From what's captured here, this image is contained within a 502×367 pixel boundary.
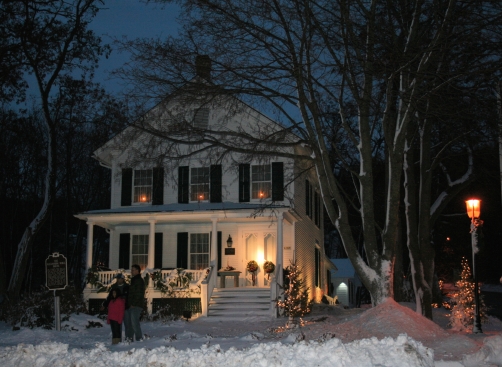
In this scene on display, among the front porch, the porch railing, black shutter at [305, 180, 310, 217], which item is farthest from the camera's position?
black shutter at [305, 180, 310, 217]

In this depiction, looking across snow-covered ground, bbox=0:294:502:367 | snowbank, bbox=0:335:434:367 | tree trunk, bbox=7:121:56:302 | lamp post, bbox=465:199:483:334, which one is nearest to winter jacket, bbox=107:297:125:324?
snow-covered ground, bbox=0:294:502:367

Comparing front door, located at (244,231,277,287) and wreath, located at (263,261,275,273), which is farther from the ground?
front door, located at (244,231,277,287)

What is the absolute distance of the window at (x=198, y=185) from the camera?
21.9 meters

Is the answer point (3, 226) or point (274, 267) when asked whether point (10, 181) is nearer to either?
point (3, 226)

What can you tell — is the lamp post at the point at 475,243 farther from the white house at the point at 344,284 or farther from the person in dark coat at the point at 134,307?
the white house at the point at 344,284

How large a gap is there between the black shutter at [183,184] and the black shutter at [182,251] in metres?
1.23

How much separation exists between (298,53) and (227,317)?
9.52 meters

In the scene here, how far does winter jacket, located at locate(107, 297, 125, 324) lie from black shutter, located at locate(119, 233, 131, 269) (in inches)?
426

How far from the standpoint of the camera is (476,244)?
14867 millimetres

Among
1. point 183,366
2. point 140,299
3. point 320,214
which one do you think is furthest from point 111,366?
point 320,214

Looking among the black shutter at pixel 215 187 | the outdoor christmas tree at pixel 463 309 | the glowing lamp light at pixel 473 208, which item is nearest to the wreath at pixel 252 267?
the black shutter at pixel 215 187

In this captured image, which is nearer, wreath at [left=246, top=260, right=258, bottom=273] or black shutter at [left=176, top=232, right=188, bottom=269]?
wreath at [left=246, top=260, right=258, bottom=273]

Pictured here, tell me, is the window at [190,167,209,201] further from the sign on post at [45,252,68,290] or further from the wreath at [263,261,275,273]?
the sign on post at [45,252,68,290]

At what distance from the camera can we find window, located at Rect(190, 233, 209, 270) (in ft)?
72.4
